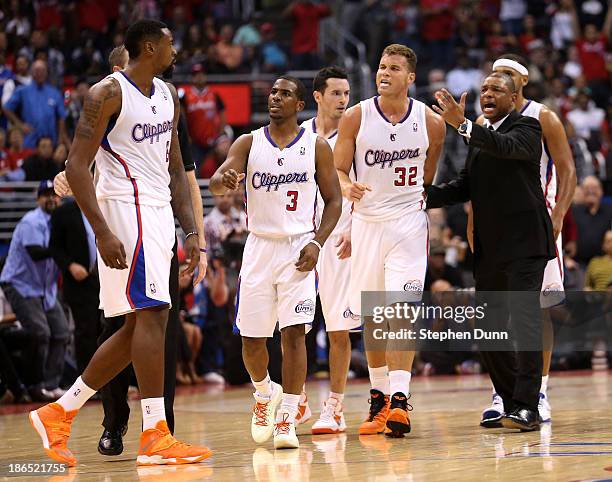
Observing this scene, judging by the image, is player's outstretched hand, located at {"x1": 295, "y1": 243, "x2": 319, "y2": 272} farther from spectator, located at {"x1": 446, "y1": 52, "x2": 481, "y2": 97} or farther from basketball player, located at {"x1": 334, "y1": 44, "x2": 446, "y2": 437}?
spectator, located at {"x1": 446, "y1": 52, "x2": 481, "y2": 97}

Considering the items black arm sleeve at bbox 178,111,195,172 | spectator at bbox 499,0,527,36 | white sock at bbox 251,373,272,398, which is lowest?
white sock at bbox 251,373,272,398

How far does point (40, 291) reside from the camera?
12.9m

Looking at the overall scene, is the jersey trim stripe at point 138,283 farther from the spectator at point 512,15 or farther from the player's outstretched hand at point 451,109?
the spectator at point 512,15

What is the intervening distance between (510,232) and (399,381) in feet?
4.21

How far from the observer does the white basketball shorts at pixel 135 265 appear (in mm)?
6586

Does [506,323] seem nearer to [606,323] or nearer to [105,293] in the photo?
[105,293]

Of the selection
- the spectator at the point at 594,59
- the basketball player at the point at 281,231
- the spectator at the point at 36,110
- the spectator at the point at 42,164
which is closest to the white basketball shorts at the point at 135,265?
the basketball player at the point at 281,231

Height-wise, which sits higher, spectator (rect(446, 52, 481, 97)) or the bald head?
spectator (rect(446, 52, 481, 97))

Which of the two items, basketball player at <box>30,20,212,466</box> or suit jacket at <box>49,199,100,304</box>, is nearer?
basketball player at <box>30,20,212,466</box>

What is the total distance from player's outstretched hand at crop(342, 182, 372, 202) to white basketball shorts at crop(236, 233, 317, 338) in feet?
1.84

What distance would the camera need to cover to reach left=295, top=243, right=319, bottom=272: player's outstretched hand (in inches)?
291

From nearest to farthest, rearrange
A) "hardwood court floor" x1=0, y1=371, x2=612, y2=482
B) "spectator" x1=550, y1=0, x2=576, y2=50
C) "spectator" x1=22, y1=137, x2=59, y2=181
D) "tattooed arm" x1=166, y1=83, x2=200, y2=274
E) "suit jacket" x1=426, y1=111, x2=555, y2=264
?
"hardwood court floor" x1=0, y1=371, x2=612, y2=482, "tattooed arm" x1=166, y1=83, x2=200, y2=274, "suit jacket" x1=426, y1=111, x2=555, y2=264, "spectator" x1=22, y1=137, x2=59, y2=181, "spectator" x1=550, y1=0, x2=576, y2=50

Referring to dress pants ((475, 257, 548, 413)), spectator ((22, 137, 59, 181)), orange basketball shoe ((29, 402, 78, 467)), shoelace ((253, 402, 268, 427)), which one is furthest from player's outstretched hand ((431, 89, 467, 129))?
spectator ((22, 137, 59, 181))

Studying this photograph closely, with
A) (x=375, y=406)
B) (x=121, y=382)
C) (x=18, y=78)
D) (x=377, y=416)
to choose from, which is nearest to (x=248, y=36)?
(x=18, y=78)
